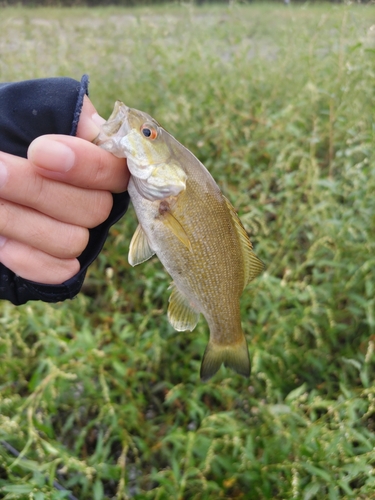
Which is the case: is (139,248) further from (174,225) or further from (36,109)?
(36,109)

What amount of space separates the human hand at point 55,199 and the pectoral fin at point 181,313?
35 centimetres

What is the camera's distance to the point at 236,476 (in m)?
1.61

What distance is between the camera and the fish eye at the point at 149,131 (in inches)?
47.8

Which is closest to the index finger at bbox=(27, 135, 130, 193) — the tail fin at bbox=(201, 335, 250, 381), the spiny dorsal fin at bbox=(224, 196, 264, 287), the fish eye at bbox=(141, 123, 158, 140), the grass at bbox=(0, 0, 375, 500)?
the fish eye at bbox=(141, 123, 158, 140)

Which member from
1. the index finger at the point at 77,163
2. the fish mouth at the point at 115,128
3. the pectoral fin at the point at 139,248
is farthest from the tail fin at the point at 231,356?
the fish mouth at the point at 115,128

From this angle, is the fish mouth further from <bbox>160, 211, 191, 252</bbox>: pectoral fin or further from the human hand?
<bbox>160, 211, 191, 252</bbox>: pectoral fin

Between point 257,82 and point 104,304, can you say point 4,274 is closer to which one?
point 104,304

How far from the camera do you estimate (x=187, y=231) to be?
1292 mm

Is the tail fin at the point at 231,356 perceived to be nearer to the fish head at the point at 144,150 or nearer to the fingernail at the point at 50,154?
the fish head at the point at 144,150

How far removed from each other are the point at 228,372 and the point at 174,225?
41.4 inches

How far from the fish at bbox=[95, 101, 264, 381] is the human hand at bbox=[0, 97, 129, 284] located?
71mm

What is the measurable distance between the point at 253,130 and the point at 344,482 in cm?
263

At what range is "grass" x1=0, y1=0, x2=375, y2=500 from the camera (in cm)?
153

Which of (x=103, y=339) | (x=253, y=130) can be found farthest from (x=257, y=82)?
(x=103, y=339)
